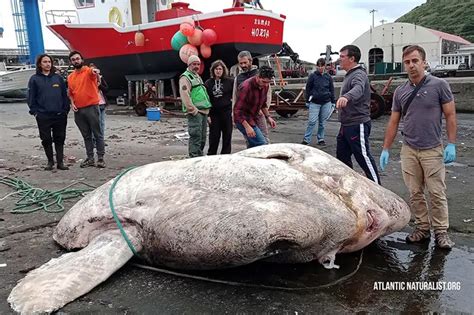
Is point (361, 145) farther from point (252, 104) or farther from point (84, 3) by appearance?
point (84, 3)

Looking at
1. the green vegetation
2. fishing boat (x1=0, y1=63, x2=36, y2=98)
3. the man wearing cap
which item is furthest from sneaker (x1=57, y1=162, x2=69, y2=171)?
the green vegetation

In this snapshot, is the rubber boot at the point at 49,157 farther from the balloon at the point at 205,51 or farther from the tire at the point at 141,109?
the tire at the point at 141,109

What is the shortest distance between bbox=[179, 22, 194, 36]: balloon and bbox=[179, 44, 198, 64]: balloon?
390mm

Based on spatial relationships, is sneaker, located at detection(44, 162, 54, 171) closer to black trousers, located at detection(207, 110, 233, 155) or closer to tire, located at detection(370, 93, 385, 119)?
black trousers, located at detection(207, 110, 233, 155)

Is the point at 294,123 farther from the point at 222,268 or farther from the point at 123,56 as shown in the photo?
the point at 222,268

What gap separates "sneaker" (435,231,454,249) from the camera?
3.83 metres

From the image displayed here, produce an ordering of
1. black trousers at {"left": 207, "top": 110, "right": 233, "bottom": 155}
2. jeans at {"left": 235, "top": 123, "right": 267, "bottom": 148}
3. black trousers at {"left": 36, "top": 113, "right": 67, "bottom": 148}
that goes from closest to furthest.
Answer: jeans at {"left": 235, "top": 123, "right": 267, "bottom": 148} → black trousers at {"left": 207, "top": 110, "right": 233, "bottom": 155} → black trousers at {"left": 36, "top": 113, "right": 67, "bottom": 148}

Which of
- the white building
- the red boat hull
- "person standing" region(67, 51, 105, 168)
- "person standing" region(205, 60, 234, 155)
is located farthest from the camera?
the white building

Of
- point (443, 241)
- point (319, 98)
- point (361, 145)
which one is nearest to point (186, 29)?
point (319, 98)

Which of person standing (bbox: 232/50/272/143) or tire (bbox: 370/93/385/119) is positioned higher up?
person standing (bbox: 232/50/272/143)

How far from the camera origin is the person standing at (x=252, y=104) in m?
5.81

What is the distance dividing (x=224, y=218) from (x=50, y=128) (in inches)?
200

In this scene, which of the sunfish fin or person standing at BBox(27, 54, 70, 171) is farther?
person standing at BBox(27, 54, 70, 171)

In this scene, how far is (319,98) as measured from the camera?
31.3 ft
